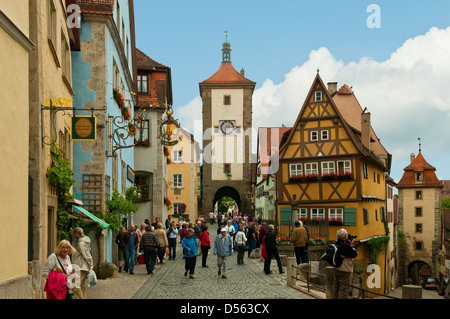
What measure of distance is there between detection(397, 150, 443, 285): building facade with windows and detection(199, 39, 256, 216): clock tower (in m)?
16.9

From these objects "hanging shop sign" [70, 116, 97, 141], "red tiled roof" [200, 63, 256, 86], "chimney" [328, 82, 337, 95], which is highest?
"red tiled roof" [200, 63, 256, 86]

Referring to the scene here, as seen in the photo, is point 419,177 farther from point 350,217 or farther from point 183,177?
point 350,217

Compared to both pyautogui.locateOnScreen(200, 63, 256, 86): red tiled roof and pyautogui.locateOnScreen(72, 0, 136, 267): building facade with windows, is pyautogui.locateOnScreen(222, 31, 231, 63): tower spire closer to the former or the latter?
pyautogui.locateOnScreen(200, 63, 256, 86): red tiled roof

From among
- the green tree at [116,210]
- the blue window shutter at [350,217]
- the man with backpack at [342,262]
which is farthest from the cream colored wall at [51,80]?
the blue window shutter at [350,217]

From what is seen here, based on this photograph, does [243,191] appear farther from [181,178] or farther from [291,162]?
[291,162]

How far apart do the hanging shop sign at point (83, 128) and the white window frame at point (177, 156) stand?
3904cm

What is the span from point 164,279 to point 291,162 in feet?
60.2

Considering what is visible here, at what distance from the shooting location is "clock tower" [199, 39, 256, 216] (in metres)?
62.1

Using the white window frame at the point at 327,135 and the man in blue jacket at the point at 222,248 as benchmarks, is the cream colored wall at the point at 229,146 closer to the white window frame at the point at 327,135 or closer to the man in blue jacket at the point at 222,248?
the white window frame at the point at 327,135

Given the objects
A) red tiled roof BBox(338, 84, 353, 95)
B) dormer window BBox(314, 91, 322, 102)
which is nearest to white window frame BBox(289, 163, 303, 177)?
dormer window BBox(314, 91, 322, 102)

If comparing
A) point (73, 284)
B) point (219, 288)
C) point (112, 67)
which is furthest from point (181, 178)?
point (73, 284)

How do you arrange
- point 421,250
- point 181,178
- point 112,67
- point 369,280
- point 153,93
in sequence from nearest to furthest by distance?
point 112,67
point 153,93
point 369,280
point 181,178
point 421,250
